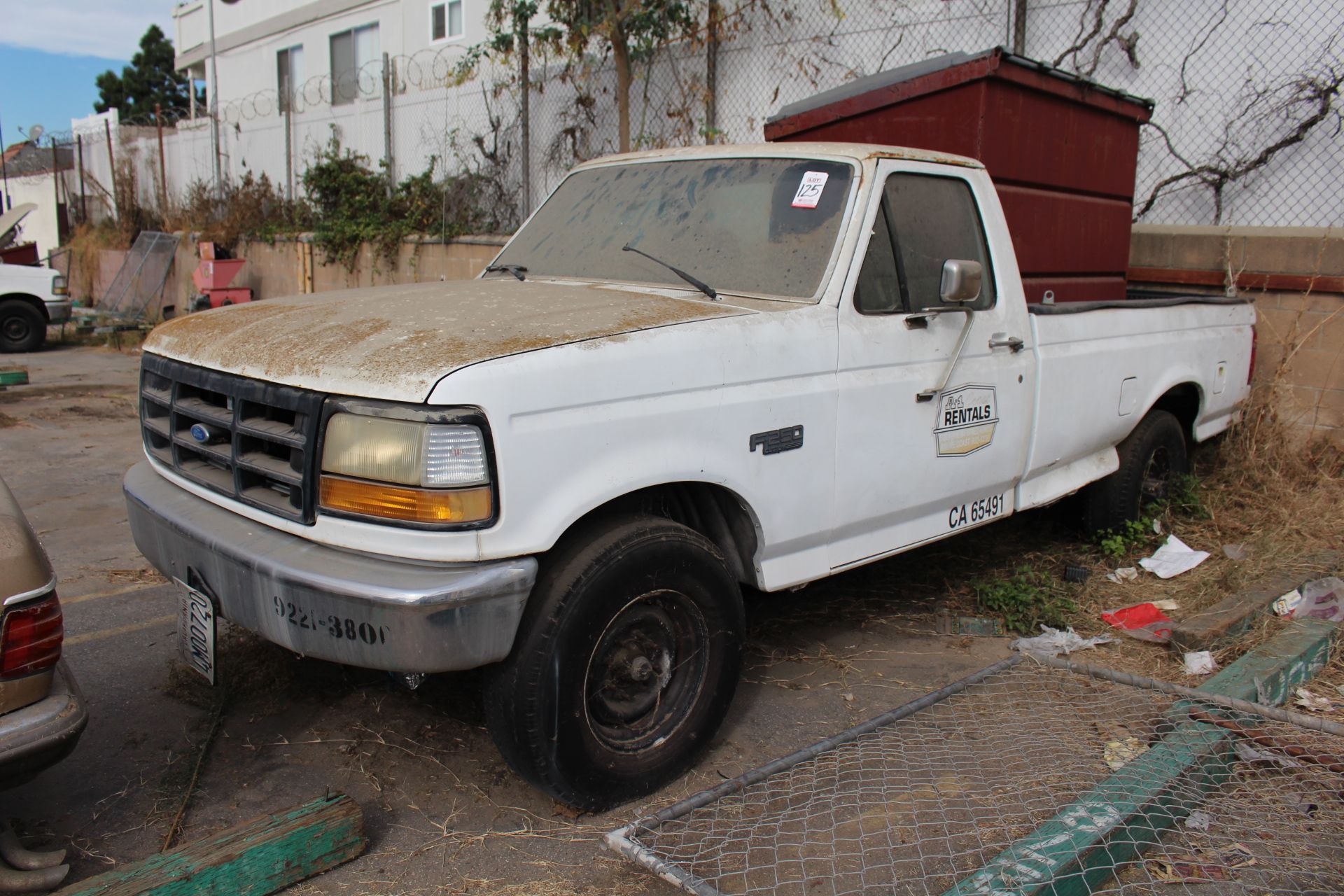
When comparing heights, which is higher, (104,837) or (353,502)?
(353,502)

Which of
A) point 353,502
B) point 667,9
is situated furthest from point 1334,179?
point 353,502

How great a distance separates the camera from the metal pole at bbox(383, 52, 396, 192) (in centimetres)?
1312

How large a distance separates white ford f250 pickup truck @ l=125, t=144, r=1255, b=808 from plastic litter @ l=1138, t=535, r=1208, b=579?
1142 millimetres

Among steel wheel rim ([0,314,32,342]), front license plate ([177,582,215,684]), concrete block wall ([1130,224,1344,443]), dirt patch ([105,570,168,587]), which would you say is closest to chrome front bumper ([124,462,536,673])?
front license plate ([177,582,215,684])

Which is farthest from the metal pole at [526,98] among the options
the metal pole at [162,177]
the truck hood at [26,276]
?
the metal pole at [162,177]

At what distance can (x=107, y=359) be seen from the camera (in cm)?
1353

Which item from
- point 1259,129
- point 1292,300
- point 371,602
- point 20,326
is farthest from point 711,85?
point 20,326

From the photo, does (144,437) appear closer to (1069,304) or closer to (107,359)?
(1069,304)

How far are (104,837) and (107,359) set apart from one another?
12.3 meters

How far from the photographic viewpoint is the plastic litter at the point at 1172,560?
516 centimetres

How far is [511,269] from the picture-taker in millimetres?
4234

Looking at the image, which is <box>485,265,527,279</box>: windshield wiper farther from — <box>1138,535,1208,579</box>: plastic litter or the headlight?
<box>1138,535,1208,579</box>: plastic litter

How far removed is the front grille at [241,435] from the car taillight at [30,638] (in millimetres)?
593

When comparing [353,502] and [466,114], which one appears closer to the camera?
[353,502]
